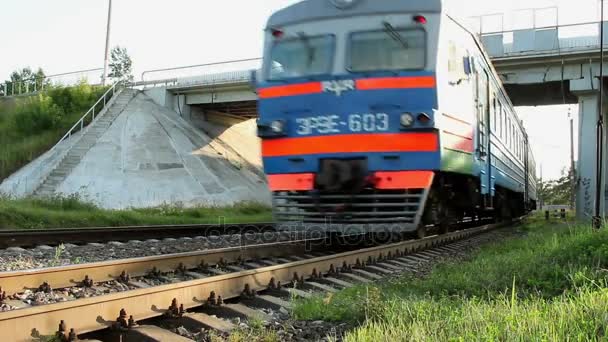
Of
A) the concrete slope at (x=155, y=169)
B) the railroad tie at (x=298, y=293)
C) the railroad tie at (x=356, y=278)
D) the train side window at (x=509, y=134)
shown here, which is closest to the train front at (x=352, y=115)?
the railroad tie at (x=356, y=278)

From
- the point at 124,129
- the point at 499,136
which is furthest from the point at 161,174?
the point at 499,136

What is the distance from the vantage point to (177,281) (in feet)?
19.4

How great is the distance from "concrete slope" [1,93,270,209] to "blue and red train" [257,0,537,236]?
15396mm

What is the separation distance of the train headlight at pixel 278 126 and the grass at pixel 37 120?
78.2ft

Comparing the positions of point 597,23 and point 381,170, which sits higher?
point 597,23

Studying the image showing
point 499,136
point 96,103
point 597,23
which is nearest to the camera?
point 499,136

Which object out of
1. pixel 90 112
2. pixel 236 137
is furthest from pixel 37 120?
pixel 236 137

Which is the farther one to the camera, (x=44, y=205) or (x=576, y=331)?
(x=44, y=205)

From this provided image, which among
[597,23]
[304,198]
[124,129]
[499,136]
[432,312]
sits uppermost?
[597,23]

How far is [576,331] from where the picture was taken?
125 inches

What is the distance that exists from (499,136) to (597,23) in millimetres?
13669

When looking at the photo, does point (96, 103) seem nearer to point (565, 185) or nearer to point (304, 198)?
point (304, 198)

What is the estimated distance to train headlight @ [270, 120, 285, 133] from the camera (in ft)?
28.5

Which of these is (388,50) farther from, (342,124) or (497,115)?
(497,115)
